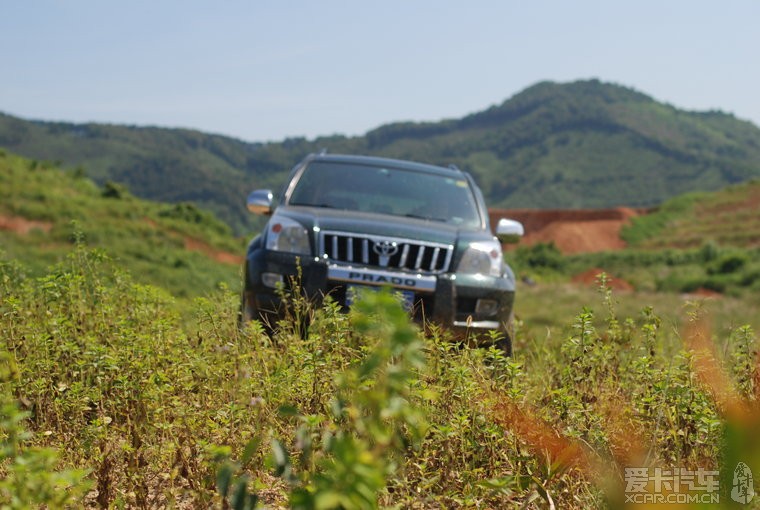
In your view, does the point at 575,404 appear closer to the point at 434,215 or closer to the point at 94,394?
the point at 94,394

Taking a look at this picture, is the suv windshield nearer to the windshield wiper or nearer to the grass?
the windshield wiper

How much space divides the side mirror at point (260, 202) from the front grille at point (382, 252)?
1.18 m

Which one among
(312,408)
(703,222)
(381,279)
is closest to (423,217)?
(381,279)

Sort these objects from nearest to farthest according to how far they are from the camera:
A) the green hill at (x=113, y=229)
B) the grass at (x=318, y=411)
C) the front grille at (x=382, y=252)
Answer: the grass at (x=318, y=411)
the front grille at (x=382, y=252)
the green hill at (x=113, y=229)

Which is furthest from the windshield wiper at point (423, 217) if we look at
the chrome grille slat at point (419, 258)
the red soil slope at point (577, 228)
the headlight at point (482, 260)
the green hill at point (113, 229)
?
the red soil slope at point (577, 228)

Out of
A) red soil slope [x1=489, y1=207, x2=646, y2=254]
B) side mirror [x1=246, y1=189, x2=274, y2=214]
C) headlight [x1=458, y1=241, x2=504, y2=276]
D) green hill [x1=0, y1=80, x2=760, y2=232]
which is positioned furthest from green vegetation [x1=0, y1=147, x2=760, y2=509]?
green hill [x1=0, y1=80, x2=760, y2=232]

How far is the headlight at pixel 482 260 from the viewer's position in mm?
6609

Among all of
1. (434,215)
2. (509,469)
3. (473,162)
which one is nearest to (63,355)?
(509,469)

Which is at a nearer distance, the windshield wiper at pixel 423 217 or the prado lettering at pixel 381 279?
the prado lettering at pixel 381 279

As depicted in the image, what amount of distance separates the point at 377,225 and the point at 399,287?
27.2 inches

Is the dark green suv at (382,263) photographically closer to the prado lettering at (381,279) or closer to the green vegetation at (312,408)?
the prado lettering at (381,279)

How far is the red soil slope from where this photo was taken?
259 ft

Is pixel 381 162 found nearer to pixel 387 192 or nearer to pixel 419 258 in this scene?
pixel 387 192

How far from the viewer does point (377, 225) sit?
6.70 metres
